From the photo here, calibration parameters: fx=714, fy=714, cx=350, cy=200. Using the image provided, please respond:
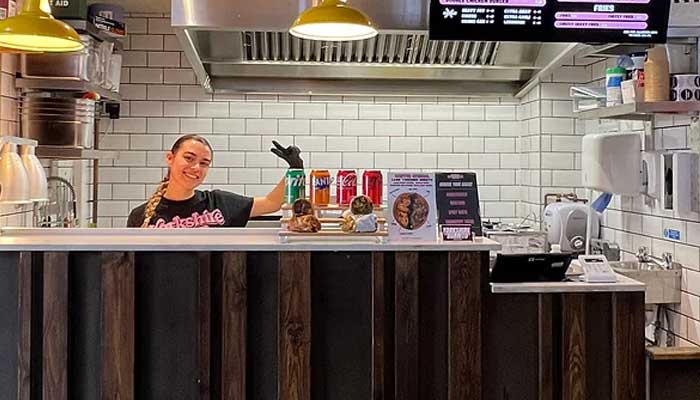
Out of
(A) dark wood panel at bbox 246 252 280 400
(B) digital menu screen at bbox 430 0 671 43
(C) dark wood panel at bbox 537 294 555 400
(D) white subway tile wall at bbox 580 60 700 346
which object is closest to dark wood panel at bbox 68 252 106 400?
(A) dark wood panel at bbox 246 252 280 400

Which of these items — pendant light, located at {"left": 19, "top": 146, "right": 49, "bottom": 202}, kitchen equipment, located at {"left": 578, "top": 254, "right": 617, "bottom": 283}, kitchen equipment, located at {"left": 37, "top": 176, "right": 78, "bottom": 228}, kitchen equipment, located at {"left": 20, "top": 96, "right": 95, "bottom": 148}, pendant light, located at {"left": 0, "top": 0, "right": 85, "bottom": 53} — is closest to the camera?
pendant light, located at {"left": 0, "top": 0, "right": 85, "bottom": 53}

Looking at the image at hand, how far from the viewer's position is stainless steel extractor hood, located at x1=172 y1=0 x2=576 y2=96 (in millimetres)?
2906

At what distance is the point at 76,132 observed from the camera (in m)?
3.32

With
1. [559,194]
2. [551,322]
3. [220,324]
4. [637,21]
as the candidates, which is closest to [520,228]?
[559,194]

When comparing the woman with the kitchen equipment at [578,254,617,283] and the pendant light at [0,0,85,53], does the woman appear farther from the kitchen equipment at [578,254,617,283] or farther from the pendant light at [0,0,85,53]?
the kitchen equipment at [578,254,617,283]

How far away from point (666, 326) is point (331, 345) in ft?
6.24

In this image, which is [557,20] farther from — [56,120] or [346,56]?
[56,120]

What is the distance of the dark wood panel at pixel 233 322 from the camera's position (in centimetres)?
240

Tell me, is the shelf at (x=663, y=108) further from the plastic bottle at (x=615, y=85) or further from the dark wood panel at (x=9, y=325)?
the dark wood panel at (x=9, y=325)

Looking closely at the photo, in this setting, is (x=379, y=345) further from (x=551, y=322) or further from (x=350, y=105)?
(x=350, y=105)

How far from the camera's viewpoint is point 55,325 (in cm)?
237

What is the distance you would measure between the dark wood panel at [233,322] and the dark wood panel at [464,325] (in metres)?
0.71

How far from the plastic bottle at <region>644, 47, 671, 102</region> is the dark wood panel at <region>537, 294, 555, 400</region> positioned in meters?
1.19

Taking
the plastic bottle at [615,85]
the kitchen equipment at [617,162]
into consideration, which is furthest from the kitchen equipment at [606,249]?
the plastic bottle at [615,85]
